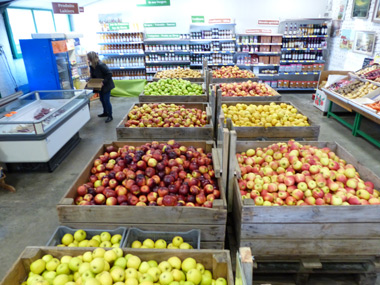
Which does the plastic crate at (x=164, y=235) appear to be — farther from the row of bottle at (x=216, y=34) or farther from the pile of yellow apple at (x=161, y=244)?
the row of bottle at (x=216, y=34)

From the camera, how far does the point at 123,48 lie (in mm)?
10016

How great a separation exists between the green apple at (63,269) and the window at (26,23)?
789cm

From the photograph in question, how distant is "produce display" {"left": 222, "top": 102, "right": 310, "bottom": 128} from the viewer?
4133 mm

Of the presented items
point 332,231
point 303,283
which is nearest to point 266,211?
point 332,231

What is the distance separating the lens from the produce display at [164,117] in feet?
13.4

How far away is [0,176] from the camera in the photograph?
4.03m

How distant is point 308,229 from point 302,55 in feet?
28.9

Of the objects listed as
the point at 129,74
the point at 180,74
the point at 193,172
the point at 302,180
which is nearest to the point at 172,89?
the point at 180,74

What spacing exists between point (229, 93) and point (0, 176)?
4.05 meters

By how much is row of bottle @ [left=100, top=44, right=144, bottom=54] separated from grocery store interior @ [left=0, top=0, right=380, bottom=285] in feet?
2.86

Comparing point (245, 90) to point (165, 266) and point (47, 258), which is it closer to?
point (165, 266)

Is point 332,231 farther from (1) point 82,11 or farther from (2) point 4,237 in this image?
(1) point 82,11

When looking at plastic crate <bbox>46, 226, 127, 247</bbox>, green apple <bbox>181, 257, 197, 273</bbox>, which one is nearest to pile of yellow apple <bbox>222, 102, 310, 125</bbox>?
plastic crate <bbox>46, 226, 127, 247</bbox>

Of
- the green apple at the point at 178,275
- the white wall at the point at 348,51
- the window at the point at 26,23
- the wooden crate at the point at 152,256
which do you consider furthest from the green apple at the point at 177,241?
the window at the point at 26,23
